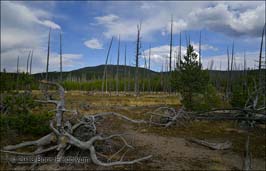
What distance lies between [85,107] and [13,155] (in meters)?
13.9

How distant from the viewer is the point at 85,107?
69.3 ft

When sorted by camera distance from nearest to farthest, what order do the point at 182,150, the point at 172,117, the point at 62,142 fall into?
the point at 62,142
the point at 182,150
the point at 172,117

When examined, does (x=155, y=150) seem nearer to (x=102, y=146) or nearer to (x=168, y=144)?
(x=168, y=144)

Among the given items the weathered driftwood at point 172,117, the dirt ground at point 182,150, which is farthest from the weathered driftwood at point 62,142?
the weathered driftwood at point 172,117

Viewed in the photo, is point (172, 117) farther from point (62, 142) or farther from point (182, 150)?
point (62, 142)

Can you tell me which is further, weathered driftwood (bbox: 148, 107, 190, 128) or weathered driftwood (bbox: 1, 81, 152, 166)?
weathered driftwood (bbox: 148, 107, 190, 128)

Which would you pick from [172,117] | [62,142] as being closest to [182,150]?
[62,142]

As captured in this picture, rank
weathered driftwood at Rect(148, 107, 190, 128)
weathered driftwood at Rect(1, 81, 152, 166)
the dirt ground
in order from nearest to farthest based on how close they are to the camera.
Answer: weathered driftwood at Rect(1, 81, 152, 166)
the dirt ground
weathered driftwood at Rect(148, 107, 190, 128)

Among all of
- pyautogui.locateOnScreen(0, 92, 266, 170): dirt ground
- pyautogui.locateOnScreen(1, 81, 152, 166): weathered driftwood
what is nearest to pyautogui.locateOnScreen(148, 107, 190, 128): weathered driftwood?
pyautogui.locateOnScreen(0, 92, 266, 170): dirt ground

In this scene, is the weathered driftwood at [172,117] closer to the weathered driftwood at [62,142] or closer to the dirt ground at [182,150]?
the dirt ground at [182,150]

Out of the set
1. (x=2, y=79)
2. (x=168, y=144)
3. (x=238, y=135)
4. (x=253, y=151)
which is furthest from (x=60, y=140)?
(x=2, y=79)

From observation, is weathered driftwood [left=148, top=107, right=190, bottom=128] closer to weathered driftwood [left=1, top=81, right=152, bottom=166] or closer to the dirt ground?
the dirt ground

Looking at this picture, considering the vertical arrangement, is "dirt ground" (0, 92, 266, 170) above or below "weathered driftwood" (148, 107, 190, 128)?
below

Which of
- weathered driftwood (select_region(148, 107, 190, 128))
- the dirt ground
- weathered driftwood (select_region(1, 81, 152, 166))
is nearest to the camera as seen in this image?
weathered driftwood (select_region(1, 81, 152, 166))
